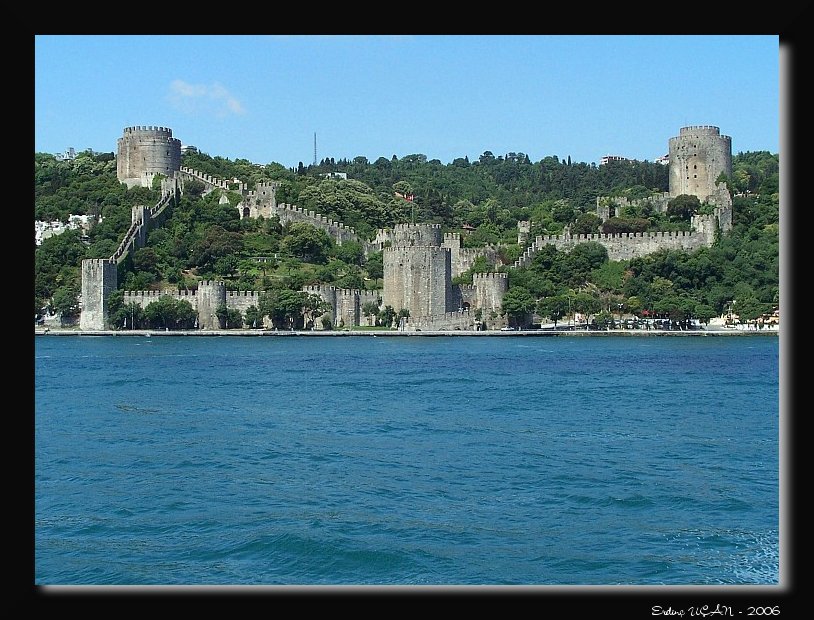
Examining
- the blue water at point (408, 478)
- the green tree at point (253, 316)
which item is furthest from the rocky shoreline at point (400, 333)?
the blue water at point (408, 478)

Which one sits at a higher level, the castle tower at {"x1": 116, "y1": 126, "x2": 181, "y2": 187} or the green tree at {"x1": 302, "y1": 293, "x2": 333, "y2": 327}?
the castle tower at {"x1": 116, "y1": 126, "x2": 181, "y2": 187}

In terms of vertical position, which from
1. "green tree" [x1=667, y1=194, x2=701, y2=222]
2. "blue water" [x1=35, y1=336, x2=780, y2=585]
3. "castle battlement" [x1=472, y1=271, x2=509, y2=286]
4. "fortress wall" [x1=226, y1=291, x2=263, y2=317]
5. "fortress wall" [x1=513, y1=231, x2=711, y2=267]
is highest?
"green tree" [x1=667, y1=194, x2=701, y2=222]

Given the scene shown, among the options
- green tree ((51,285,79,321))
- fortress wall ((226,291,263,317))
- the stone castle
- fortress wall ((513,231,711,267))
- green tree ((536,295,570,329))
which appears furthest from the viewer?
fortress wall ((513,231,711,267))

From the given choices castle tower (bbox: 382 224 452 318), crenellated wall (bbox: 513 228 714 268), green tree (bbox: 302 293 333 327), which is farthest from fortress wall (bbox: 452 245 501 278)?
green tree (bbox: 302 293 333 327)

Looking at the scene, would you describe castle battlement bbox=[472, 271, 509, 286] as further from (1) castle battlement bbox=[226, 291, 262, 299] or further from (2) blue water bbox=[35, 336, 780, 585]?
(2) blue water bbox=[35, 336, 780, 585]

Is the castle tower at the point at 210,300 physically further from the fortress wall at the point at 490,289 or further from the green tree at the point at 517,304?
the green tree at the point at 517,304

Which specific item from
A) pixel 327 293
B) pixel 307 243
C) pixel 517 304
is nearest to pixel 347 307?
pixel 327 293
